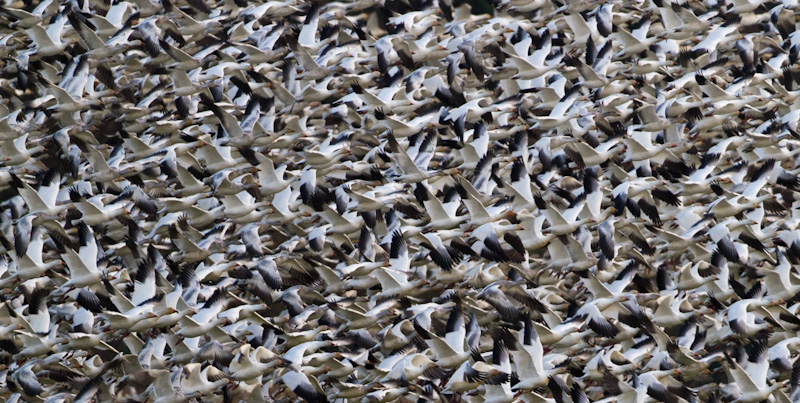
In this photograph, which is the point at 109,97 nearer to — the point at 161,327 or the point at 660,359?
the point at 161,327

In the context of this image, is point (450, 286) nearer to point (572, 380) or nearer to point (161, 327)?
point (572, 380)

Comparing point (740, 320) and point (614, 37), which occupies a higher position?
point (614, 37)

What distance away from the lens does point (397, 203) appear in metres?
13.1

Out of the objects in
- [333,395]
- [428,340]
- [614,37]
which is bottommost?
[333,395]

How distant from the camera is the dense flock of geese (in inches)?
468

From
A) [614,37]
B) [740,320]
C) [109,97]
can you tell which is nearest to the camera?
[740,320]

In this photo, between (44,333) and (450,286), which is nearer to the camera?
(44,333)

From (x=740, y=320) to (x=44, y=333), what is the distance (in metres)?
7.92

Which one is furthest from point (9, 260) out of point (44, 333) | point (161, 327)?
point (161, 327)

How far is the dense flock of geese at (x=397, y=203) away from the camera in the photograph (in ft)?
39.0

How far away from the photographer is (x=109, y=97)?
45.8 ft

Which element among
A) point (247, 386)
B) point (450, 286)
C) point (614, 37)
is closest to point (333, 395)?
point (247, 386)

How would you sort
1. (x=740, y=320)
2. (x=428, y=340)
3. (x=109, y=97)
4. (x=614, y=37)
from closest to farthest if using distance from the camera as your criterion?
1. (x=428, y=340)
2. (x=740, y=320)
3. (x=109, y=97)
4. (x=614, y=37)

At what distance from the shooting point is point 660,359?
11938mm
